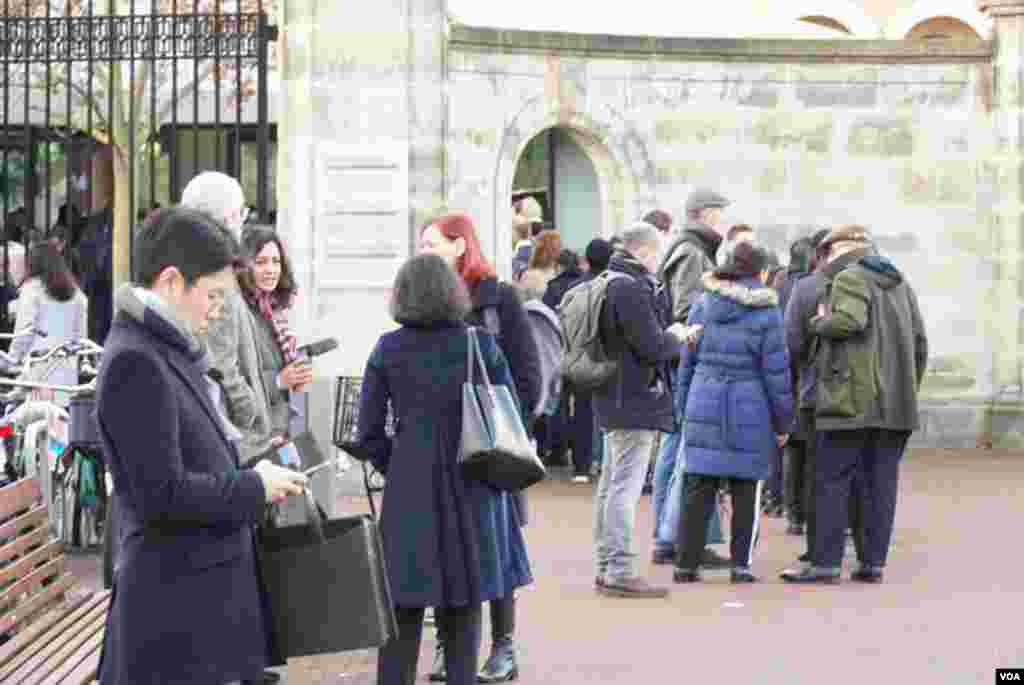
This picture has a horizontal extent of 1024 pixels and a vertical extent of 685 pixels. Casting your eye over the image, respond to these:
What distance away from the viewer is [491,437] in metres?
7.62

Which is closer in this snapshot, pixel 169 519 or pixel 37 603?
pixel 169 519

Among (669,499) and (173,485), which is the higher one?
(173,485)

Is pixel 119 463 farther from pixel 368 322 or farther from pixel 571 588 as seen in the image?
pixel 368 322

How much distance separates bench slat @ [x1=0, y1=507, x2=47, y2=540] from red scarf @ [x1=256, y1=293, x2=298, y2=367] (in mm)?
1056

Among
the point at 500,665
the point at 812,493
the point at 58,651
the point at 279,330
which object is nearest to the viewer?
the point at 58,651

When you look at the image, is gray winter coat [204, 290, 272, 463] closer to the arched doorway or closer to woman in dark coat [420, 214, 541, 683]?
woman in dark coat [420, 214, 541, 683]

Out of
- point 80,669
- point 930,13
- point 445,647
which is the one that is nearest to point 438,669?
point 445,647

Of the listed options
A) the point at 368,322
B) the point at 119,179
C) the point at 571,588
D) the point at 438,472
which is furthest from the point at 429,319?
the point at 119,179

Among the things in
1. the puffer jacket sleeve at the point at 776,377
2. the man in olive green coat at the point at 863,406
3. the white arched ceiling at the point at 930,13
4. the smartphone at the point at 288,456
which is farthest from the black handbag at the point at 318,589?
the white arched ceiling at the point at 930,13

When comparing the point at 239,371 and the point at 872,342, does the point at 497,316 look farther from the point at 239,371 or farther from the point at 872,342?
the point at 872,342

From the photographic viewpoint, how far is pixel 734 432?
1135cm

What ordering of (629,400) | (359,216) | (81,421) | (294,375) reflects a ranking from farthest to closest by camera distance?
(359,216)
(81,421)
(629,400)
(294,375)

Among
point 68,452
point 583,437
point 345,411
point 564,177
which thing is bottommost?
point 583,437

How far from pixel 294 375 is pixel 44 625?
4.24ft
